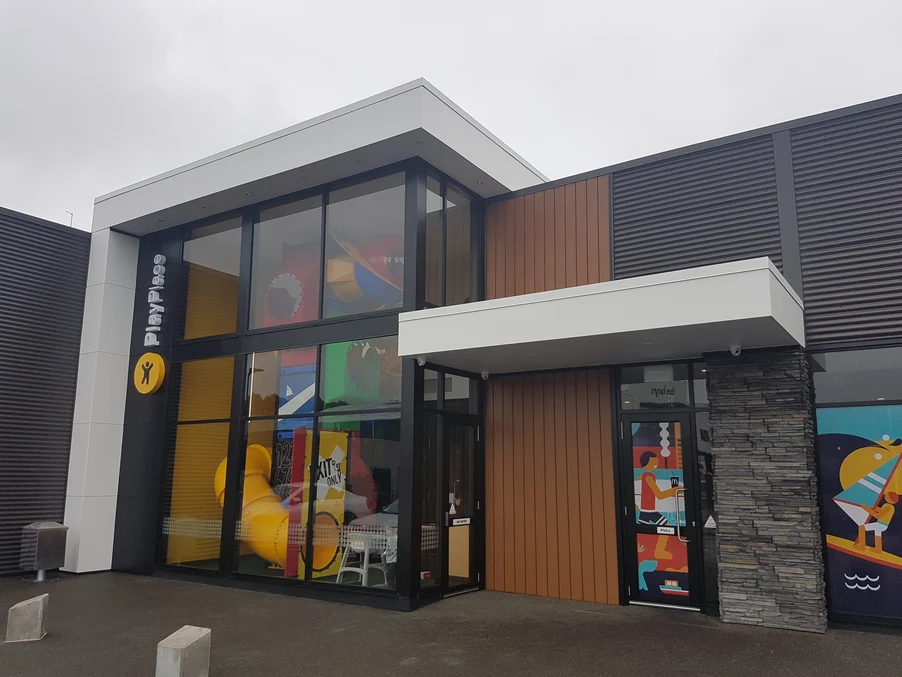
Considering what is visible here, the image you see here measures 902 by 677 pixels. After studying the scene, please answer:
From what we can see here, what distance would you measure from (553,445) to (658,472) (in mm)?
1259

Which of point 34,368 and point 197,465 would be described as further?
point 34,368

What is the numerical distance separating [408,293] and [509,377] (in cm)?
173

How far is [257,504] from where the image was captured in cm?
873

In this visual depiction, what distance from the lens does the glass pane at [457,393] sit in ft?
26.8

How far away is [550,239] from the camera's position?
857cm

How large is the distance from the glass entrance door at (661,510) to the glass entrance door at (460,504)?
6.07 feet

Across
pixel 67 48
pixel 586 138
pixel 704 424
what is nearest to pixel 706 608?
pixel 704 424

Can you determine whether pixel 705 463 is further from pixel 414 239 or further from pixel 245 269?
pixel 245 269

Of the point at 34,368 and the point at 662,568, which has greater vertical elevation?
the point at 34,368

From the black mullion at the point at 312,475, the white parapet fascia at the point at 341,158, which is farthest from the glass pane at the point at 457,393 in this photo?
the white parapet fascia at the point at 341,158

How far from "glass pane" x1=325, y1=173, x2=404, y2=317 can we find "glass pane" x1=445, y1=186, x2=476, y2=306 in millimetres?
705

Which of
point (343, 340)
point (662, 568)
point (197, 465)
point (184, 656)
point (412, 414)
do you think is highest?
point (343, 340)

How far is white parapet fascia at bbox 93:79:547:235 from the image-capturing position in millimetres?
7648

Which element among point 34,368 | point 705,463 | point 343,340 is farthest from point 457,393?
point 34,368
